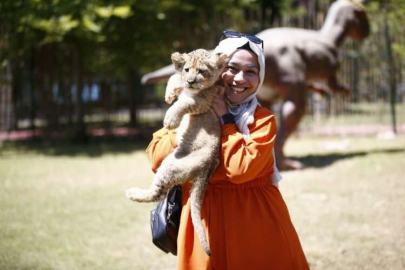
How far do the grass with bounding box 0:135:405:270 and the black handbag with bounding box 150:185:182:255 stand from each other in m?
1.55

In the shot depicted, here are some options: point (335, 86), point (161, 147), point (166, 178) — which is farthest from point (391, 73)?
point (166, 178)

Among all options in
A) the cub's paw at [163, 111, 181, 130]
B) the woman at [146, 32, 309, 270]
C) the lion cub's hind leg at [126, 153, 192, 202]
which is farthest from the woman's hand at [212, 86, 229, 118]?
the lion cub's hind leg at [126, 153, 192, 202]

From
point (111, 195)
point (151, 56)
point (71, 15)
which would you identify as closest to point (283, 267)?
point (111, 195)

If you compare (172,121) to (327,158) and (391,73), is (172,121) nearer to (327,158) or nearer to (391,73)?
(327,158)

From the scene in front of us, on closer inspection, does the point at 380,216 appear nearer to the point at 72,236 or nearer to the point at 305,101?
the point at 305,101

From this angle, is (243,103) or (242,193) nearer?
(242,193)

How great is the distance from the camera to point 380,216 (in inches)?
202

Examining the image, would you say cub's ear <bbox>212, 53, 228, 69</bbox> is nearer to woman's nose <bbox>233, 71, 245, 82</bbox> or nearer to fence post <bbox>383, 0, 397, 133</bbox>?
woman's nose <bbox>233, 71, 245, 82</bbox>

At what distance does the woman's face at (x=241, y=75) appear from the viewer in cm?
252

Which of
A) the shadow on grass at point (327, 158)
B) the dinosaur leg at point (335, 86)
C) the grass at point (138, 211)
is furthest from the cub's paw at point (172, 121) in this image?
the dinosaur leg at point (335, 86)

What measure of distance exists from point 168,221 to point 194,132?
0.55 m

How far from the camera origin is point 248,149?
234 cm

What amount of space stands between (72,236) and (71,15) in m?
6.34

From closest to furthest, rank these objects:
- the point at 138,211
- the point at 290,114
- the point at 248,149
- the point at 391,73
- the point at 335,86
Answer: the point at 248,149, the point at 138,211, the point at 290,114, the point at 335,86, the point at 391,73
